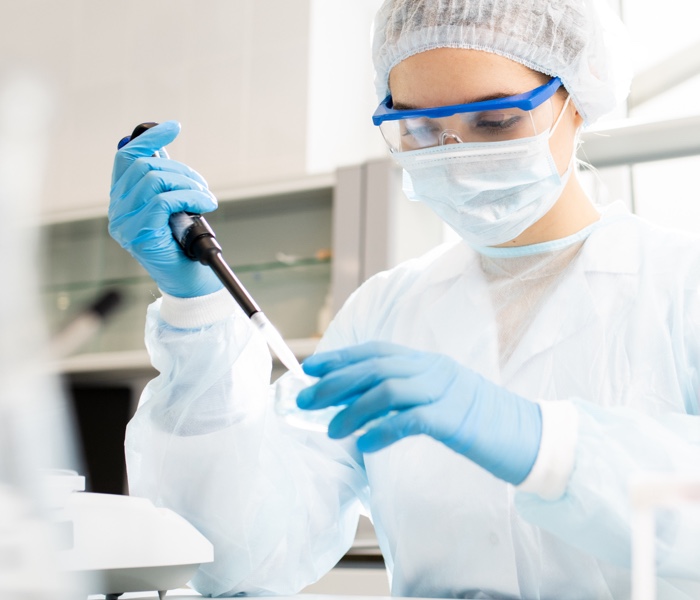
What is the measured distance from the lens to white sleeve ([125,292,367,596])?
107 centimetres

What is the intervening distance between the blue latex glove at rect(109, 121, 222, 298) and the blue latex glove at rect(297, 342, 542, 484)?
359mm

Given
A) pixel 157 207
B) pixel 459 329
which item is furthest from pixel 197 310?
pixel 459 329

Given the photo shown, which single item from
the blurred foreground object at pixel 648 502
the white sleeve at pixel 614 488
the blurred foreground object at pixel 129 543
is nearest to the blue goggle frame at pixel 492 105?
the white sleeve at pixel 614 488

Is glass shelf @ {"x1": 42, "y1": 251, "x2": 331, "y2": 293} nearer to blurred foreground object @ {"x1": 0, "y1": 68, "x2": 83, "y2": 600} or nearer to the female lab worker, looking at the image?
the female lab worker

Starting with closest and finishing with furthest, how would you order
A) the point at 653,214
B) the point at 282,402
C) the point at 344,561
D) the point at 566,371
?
the point at 282,402 < the point at 566,371 < the point at 344,561 < the point at 653,214

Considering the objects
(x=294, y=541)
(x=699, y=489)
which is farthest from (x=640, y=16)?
(x=699, y=489)

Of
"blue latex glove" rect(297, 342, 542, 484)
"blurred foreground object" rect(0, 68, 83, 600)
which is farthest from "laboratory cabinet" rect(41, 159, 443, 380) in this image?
"blurred foreground object" rect(0, 68, 83, 600)

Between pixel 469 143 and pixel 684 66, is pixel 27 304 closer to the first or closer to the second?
pixel 469 143

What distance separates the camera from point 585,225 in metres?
1.24

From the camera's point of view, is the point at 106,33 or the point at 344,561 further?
the point at 106,33

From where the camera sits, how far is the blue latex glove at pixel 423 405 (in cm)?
73

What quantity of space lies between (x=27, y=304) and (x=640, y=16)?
2470 mm

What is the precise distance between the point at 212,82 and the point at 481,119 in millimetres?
1903

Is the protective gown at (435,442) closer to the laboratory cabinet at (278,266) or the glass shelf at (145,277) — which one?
the laboratory cabinet at (278,266)
